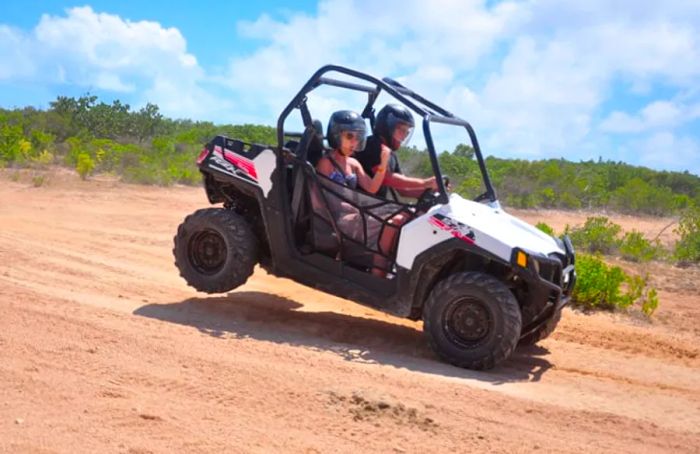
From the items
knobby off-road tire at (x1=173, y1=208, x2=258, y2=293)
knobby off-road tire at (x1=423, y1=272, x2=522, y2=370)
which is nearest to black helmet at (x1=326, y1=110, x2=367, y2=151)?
knobby off-road tire at (x1=173, y1=208, x2=258, y2=293)

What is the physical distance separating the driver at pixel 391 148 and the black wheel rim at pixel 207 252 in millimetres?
1471

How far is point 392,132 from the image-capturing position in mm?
7000


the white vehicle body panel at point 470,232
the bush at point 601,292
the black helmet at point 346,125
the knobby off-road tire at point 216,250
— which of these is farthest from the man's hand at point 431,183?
the bush at point 601,292

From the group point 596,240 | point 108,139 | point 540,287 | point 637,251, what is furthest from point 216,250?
point 108,139

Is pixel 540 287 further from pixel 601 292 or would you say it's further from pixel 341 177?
pixel 601 292

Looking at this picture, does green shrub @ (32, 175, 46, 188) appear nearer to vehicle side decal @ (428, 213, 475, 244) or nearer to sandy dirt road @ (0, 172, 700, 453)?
sandy dirt road @ (0, 172, 700, 453)

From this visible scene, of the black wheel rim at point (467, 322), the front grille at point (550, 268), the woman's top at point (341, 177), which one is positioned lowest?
the black wheel rim at point (467, 322)

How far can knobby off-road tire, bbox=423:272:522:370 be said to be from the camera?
19.0ft

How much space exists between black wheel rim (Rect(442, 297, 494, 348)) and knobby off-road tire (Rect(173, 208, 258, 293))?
1.88 meters

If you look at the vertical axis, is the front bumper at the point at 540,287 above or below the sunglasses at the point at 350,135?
below

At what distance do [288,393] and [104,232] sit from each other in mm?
7589

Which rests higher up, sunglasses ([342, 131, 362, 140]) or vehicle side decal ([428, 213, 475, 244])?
sunglasses ([342, 131, 362, 140])

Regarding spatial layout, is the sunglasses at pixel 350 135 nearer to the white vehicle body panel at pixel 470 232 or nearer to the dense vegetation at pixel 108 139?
the white vehicle body panel at pixel 470 232

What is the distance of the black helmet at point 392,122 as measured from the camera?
22.7 ft
